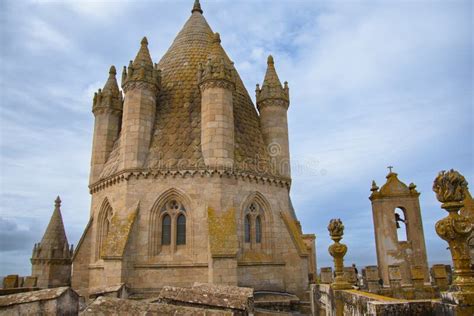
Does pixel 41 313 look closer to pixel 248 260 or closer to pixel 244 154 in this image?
pixel 248 260

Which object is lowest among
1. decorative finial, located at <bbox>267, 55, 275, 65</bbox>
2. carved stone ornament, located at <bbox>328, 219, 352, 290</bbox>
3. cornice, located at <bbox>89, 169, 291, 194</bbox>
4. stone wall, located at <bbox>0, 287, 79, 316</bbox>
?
stone wall, located at <bbox>0, 287, 79, 316</bbox>

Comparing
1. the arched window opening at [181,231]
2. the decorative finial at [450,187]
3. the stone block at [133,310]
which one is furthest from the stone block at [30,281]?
the decorative finial at [450,187]

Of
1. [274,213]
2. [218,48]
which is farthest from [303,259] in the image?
[218,48]

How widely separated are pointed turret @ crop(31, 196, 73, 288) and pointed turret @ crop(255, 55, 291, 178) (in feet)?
46.8

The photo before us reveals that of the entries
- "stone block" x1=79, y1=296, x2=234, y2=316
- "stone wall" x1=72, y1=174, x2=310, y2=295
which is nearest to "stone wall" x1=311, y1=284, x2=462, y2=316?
"stone block" x1=79, y1=296, x2=234, y2=316

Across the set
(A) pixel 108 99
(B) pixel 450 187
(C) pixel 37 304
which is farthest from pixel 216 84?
(B) pixel 450 187

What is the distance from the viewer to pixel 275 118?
73.6ft

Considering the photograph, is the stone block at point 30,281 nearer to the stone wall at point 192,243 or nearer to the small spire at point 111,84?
the stone wall at point 192,243

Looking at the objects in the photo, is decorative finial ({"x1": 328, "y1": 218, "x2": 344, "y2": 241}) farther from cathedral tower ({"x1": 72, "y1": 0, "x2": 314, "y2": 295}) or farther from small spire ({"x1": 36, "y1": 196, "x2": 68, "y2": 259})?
small spire ({"x1": 36, "y1": 196, "x2": 68, "y2": 259})

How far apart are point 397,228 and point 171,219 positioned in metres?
13.7

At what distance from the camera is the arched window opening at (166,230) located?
1786cm

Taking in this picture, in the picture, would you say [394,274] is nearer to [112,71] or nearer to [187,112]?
[187,112]

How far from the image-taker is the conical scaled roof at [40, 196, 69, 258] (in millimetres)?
23172

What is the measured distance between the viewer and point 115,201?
18.5 m
